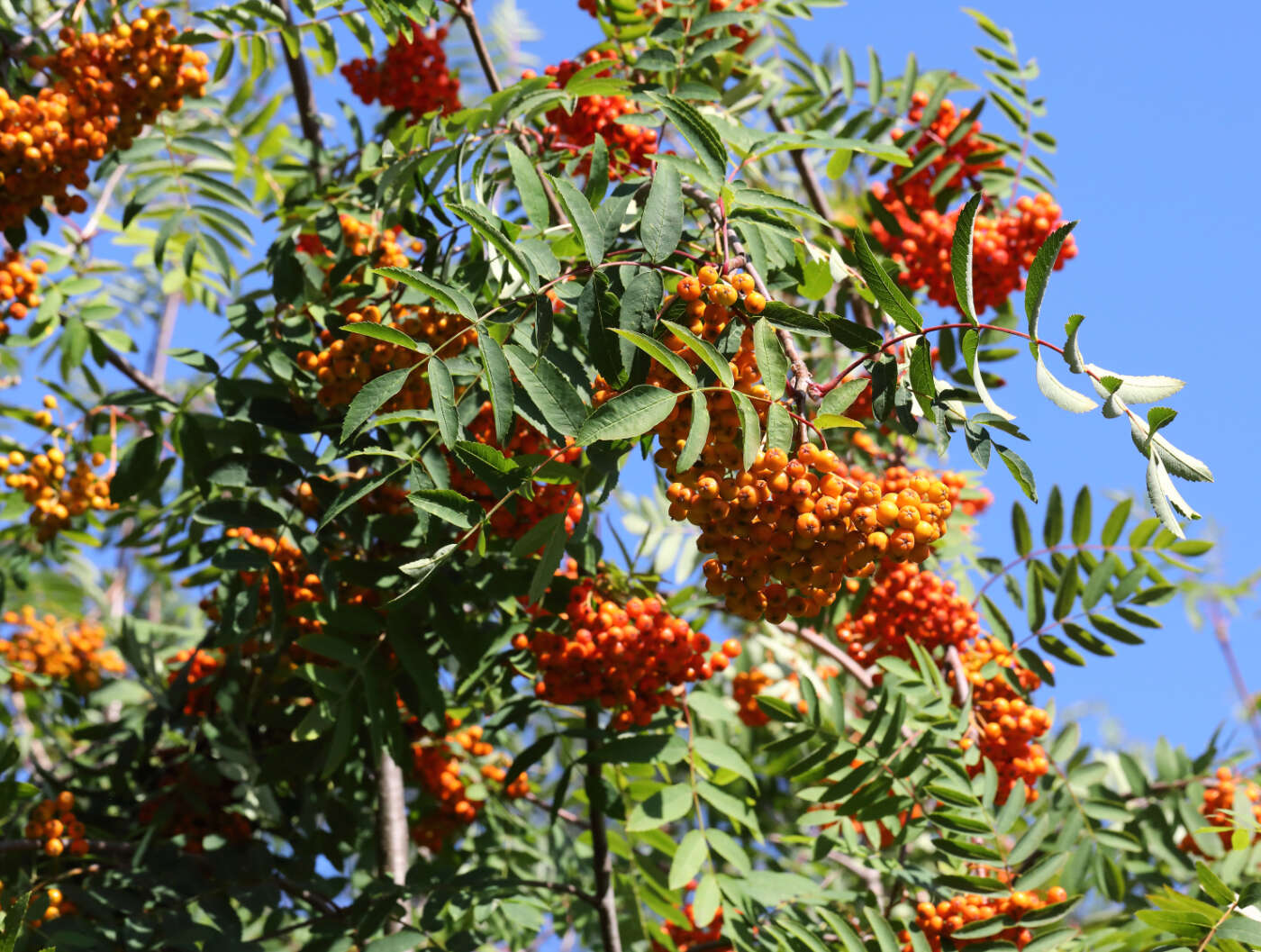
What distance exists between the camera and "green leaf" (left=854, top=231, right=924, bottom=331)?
206 centimetres

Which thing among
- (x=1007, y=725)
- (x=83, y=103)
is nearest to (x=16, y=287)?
(x=83, y=103)

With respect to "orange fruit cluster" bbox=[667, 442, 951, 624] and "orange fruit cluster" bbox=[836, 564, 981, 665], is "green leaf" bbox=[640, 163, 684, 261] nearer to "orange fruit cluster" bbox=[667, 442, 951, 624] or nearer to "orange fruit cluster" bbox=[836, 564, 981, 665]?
"orange fruit cluster" bbox=[667, 442, 951, 624]

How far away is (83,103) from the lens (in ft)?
12.0

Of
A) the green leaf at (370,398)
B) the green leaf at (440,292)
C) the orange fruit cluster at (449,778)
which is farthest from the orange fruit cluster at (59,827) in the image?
the green leaf at (440,292)

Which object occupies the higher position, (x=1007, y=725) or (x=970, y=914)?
(x=1007, y=725)

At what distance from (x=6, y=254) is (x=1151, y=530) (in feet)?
13.5

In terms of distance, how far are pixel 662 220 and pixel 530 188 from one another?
504 millimetres

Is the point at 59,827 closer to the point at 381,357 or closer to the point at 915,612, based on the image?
the point at 381,357

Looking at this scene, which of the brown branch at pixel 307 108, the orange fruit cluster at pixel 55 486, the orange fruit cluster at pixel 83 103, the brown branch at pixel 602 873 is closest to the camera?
the brown branch at pixel 602 873

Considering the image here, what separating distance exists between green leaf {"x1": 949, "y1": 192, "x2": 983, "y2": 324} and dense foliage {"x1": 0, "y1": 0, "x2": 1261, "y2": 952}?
17 millimetres

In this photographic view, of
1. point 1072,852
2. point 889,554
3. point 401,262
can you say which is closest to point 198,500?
point 401,262

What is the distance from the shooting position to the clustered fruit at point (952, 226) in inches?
159

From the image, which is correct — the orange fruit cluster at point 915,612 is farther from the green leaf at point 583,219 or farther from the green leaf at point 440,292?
the green leaf at point 440,292

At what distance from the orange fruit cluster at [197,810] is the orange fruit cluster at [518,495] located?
1.57 m
